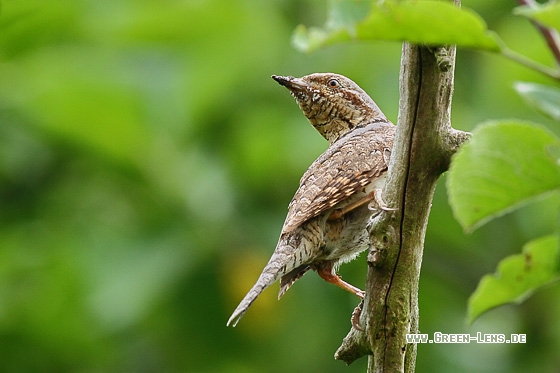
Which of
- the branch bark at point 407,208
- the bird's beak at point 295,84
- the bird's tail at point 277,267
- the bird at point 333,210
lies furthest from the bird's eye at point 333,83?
the branch bark at point 407,208

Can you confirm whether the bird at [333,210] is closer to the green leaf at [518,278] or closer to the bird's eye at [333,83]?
the bird's eye at [333,83]

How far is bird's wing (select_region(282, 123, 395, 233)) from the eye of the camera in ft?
12.6

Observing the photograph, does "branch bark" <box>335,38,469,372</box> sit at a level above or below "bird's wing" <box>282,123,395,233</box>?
below

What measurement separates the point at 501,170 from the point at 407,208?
149 cm

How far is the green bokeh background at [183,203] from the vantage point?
6.11m

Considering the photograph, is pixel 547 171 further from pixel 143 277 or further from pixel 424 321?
pixel 424 321

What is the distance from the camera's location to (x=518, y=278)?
5.07 feet

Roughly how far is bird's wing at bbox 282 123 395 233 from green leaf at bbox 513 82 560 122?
2.38 metres

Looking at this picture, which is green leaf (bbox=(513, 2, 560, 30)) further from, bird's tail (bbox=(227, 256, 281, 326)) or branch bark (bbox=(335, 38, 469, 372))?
bird's tail (bbox=(227, 256, 281, 326))

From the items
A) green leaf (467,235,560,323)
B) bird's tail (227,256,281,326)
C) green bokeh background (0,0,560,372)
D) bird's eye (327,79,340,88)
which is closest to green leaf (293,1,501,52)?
green leaf (467,235,560,323)

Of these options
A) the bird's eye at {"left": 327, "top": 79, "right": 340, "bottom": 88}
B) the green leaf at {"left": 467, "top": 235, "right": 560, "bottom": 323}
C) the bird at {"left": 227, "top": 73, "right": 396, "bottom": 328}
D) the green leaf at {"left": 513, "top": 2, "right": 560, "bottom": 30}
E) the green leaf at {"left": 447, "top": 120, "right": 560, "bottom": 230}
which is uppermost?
A: the bird's eye at {"left": 327, "top": 79, "right": 340, "bottom": 88}

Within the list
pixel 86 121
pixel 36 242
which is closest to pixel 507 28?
pixel 86 121

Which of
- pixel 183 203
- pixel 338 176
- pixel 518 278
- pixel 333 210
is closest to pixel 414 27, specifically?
pixel 518 278

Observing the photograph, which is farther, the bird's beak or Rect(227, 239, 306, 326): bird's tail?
the bird's beak
